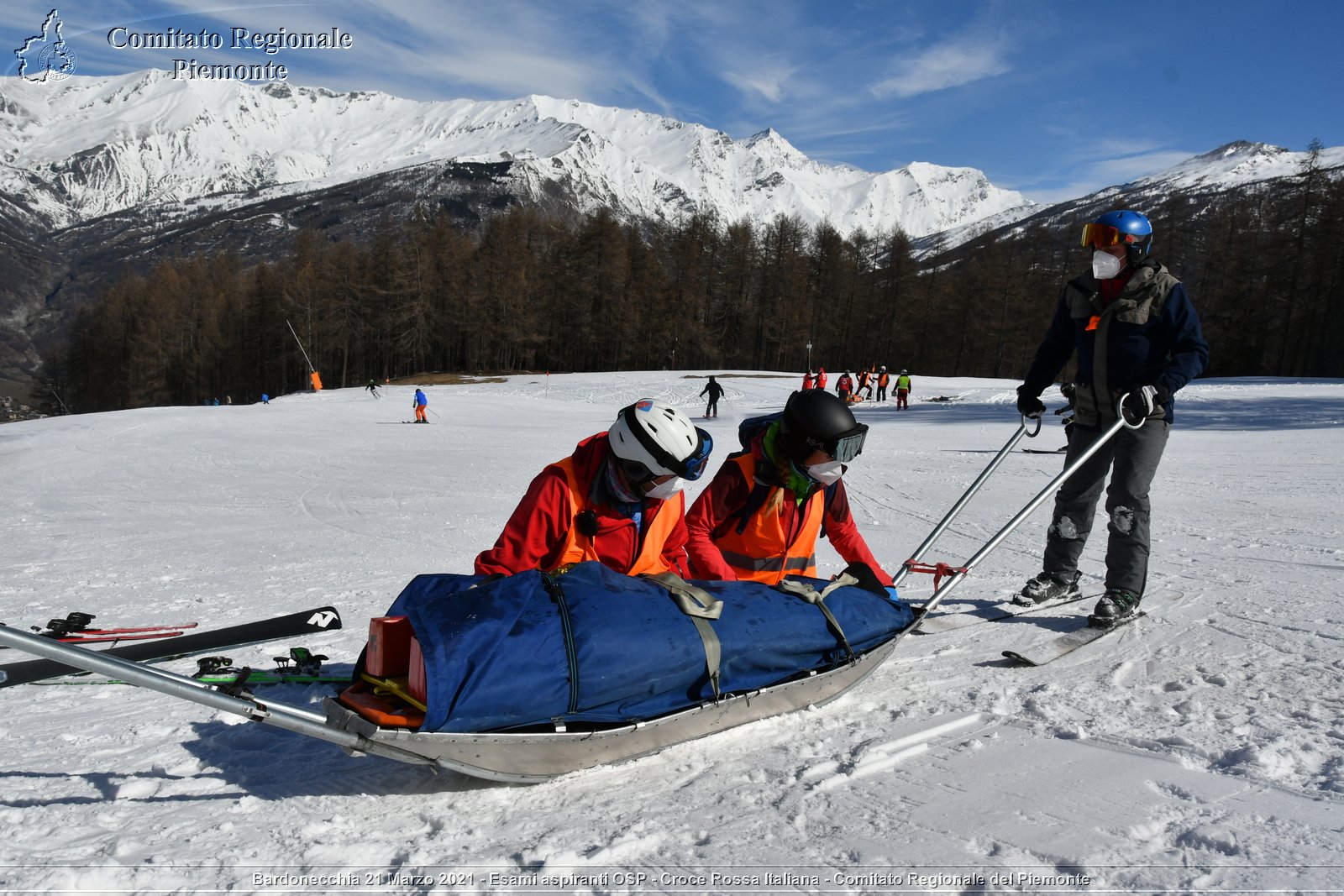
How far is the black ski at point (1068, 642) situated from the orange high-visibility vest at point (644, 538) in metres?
1.83

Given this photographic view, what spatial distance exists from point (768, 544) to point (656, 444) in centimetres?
117

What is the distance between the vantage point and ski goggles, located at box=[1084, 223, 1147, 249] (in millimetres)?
4207

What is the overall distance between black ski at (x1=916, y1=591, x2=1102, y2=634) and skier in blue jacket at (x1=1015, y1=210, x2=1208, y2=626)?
18.5 inches

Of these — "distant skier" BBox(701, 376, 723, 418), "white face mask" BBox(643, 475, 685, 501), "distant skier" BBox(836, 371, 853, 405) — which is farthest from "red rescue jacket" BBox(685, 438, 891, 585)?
"distant skier" BBox(836, 371, 853, 405)

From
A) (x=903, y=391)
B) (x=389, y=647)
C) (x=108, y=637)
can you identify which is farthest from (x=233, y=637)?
(x=903, y=391)

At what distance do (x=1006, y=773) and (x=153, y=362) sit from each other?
76746mm

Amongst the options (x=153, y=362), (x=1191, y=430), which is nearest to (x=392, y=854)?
(x=1191, y=430)

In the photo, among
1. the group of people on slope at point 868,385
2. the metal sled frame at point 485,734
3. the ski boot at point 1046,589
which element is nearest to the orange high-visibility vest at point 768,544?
the metal sled frame at point 485,734

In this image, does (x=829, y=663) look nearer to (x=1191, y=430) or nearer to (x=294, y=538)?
(x=294, y=538)

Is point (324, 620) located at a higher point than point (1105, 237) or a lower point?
lower

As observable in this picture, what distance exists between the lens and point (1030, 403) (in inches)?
195

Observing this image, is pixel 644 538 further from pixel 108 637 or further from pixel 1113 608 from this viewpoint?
pixel 108 637

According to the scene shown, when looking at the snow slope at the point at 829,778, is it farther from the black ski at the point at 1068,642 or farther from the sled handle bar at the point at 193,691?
the sled handle bar at the point at 193,691

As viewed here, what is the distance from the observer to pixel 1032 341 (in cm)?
4944
